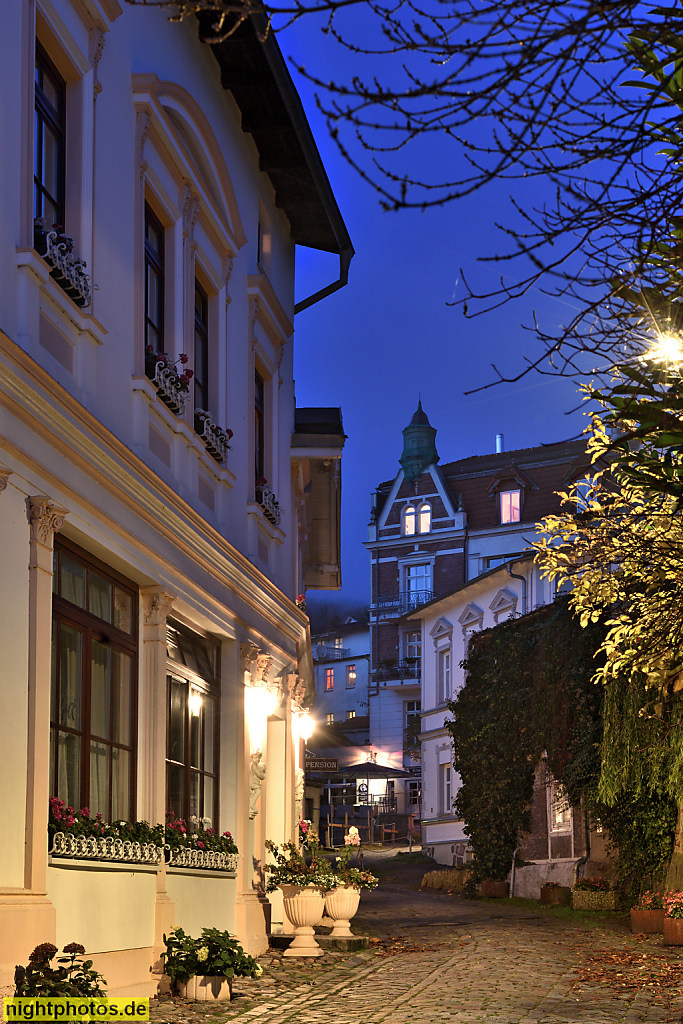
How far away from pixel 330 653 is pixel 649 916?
5188 cm

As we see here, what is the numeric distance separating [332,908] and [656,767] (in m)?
4.89

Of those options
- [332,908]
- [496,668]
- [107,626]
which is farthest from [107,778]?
[496,668]

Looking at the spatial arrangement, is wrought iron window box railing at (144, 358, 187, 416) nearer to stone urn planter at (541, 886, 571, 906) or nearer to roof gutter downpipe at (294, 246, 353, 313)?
roof gutter downpipe at (294, 246, 353, 313)

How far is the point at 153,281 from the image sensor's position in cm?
1165

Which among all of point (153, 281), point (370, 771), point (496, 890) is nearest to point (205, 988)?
point (153, 281)

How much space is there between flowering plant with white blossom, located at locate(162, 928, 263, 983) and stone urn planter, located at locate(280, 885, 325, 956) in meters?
3.33

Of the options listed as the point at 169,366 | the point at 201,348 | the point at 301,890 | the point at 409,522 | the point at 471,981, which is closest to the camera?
the point at 169,366

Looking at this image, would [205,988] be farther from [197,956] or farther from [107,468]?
[107,468]

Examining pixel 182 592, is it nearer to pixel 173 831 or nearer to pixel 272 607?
pixel 173 831

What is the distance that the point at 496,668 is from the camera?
86.8ft

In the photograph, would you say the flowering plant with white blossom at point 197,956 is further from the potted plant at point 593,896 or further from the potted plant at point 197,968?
the potted plant at point 593,896

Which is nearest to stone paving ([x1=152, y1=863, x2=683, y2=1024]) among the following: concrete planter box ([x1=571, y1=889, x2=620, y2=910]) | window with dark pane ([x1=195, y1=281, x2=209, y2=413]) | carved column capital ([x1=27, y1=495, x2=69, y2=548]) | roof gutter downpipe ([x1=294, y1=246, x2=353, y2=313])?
concrete planter box ([x1=571, y1=889, x2=620, y2=910])

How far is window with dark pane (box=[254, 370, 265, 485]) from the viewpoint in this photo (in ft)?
55.1

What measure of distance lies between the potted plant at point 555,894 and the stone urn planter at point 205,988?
42.2 feet
